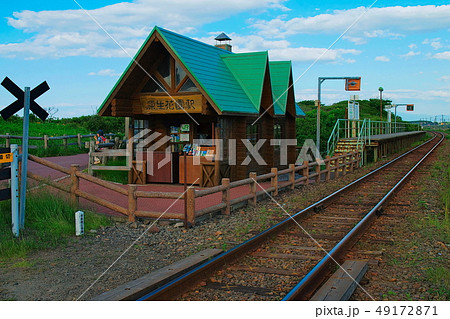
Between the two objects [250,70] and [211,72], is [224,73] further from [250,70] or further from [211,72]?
[211,72]

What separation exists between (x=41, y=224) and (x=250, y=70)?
10242 mm

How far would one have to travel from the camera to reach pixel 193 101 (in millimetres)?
14859

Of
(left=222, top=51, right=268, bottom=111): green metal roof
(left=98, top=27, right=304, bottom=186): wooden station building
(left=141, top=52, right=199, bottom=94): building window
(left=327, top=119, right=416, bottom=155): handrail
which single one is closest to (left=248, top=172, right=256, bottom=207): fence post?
(left=98, top=27, right=304, bottom=186): wooden station building

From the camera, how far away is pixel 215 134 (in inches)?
607

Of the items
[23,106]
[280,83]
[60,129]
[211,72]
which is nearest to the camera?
[23,106]

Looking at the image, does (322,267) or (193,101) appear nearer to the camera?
(322,267)

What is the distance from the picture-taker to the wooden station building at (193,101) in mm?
14836

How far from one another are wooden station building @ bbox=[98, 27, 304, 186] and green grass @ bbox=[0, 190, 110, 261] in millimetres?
5281

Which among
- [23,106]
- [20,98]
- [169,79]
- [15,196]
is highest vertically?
[169,79]

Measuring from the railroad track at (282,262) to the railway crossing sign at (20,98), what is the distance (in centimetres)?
480

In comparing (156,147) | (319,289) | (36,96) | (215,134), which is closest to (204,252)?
→ (319,289)

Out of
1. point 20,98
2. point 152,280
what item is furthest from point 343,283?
point 20,98

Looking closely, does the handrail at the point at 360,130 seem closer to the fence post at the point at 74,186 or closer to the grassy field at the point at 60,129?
the grassy field at the point at 60,129

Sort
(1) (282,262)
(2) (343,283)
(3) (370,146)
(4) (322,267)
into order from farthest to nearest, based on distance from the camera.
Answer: (3) (370,146), (1) (282,262), (4) (322,267), (2) (343,283)
